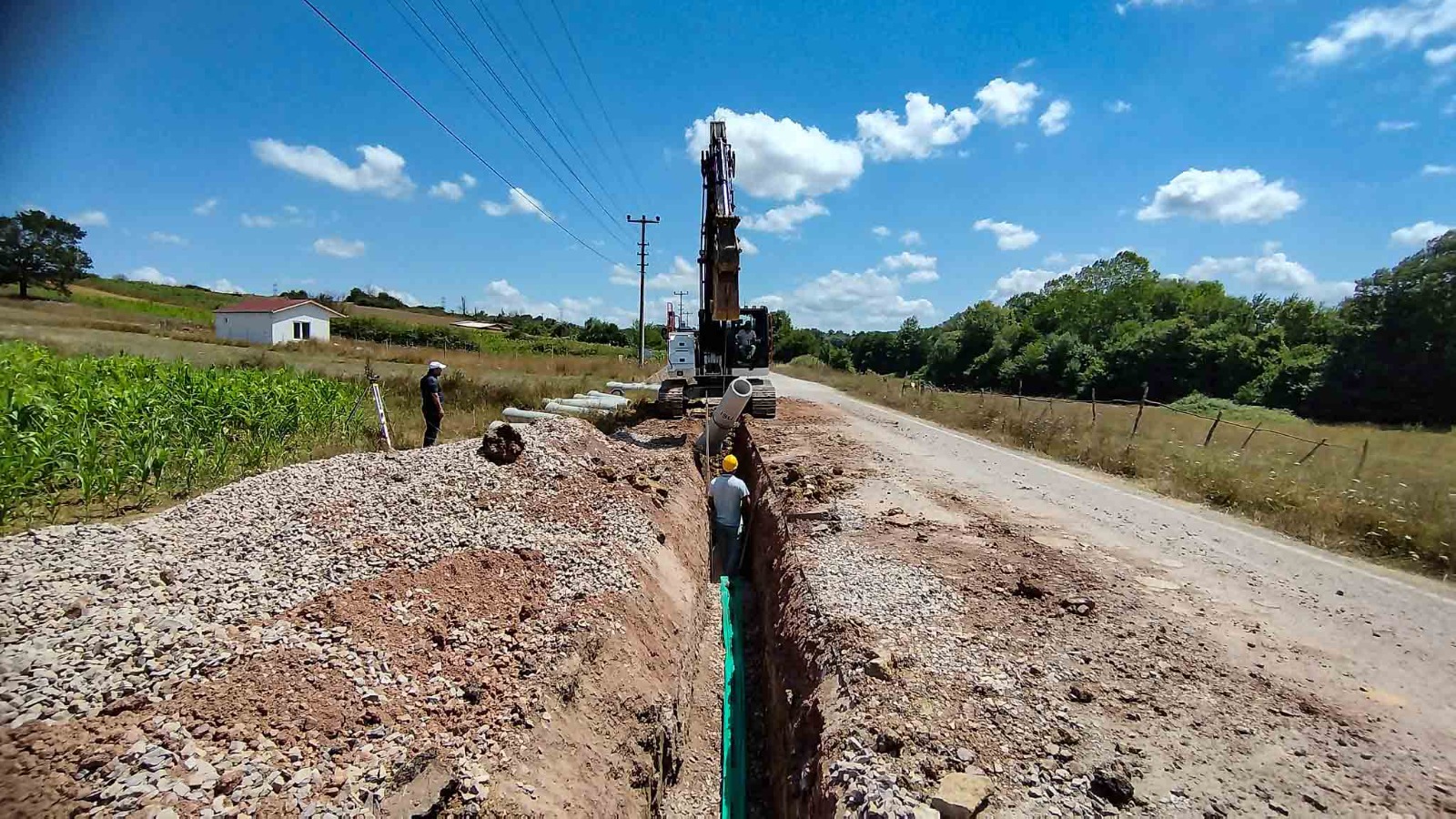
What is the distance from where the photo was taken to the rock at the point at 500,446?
285 inches

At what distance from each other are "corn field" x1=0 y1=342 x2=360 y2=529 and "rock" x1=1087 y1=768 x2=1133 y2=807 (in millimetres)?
8461

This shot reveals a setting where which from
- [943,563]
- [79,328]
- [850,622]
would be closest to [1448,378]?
[943,563]

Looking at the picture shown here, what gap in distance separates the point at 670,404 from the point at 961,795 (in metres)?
12.3

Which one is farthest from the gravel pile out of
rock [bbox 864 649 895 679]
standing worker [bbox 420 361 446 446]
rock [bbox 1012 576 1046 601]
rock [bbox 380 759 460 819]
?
rock [bbox 1012 576 1046 601]

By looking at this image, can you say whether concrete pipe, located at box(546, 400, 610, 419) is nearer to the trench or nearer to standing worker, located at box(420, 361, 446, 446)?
standing worker, located at box(420, 361, 446, 446)

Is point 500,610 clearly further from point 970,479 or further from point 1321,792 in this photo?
point 970,479

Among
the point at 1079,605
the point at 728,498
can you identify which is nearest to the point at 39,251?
the point at 728,498

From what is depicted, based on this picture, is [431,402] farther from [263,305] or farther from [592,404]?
[263,305]

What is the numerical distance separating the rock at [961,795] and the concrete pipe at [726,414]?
26.4ft

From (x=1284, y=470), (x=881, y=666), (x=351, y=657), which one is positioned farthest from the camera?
(x=1284, y=470)

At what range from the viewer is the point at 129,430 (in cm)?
753

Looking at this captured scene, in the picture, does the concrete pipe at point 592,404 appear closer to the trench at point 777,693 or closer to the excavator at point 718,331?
the excavator at point 718,331

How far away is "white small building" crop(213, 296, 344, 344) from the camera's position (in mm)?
38094

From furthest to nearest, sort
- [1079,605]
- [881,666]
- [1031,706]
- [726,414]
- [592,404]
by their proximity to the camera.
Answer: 1. [592,404]
2. [726,414]
3. [1079,605]
4. [881,666]
5. [1031,706]
